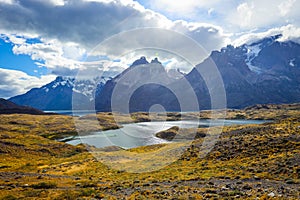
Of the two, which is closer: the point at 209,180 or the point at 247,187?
the point at 247,187

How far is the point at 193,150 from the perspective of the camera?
52.5 metres

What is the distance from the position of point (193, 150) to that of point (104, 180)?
24.0m

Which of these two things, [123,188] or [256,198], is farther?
[123,188]

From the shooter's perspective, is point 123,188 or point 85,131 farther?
point 85,131

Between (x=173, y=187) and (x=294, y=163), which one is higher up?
(x=294, y=163)

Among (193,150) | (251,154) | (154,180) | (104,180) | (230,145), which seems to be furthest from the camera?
(193,150)

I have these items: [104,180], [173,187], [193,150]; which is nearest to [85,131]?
[193,150]

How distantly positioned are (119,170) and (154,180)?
13.5 metres

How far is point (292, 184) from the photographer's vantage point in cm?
2323

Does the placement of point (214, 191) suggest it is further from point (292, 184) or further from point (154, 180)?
point (154, 180)

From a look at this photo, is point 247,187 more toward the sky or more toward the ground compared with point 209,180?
more toward the sky

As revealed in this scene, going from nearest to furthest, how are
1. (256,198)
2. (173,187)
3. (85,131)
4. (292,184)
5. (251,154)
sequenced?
(256,198) < (292,184) < (173,187) < (251,154) < (85,131)

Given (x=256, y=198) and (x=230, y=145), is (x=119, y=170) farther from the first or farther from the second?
(x=256, y=198)

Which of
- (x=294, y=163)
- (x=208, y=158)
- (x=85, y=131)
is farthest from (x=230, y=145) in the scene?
(x=85, y=131)
